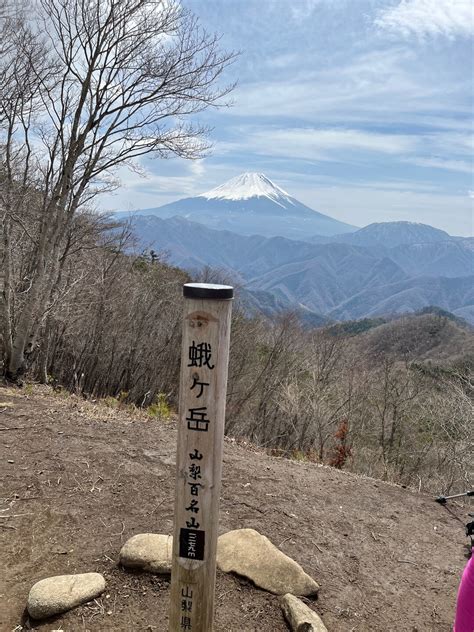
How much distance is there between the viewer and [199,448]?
2.27 metres

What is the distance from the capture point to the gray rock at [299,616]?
10.1 ft

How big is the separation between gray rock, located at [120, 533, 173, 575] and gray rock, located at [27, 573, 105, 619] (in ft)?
Answer: 0.79

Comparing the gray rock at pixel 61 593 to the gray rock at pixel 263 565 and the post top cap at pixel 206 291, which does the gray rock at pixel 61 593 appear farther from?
the post top cap at pixel 206 291

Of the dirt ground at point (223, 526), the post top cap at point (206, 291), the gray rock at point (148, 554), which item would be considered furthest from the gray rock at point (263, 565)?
the post top cap at point (206, 291)

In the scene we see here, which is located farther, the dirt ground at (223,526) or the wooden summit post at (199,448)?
the dirt ground at (223,526)

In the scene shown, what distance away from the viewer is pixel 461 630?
2396mm

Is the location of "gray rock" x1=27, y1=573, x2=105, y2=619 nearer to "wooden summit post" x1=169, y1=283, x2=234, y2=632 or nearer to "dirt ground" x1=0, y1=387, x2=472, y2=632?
"dirt ground" x1=0, y1=387, x2=472, y2=632

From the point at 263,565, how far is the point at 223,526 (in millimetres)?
749

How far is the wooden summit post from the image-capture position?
2199mm

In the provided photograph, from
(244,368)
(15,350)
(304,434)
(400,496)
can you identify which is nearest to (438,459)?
(304,434)

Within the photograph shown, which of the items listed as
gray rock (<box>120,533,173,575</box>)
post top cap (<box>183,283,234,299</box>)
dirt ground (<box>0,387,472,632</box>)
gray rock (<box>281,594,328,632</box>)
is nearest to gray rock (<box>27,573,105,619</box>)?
dirt ground (<box>0,387,472,632</box>)

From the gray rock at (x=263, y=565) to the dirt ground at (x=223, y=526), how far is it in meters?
0.09

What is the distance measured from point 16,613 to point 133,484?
1765 mm

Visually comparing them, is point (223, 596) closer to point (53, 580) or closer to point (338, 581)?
point (338, 581)
